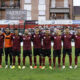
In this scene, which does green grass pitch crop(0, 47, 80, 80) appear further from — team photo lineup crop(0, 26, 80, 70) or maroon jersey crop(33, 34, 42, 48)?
maroon jersey crop(33, 34, 42, 48)

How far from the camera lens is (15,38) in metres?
15.2

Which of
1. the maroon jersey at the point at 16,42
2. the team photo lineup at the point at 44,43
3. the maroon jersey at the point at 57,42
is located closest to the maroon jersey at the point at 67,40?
the team photo lineup at the point at 44,43

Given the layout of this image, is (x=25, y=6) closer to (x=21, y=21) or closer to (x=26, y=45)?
(x=21, y=21)

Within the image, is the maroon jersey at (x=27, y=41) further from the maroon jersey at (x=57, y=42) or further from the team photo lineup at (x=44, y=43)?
the maroon jersey at (x=57, y=42)

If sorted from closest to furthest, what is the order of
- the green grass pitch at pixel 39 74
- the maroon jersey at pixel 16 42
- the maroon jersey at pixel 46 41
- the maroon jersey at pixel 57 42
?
1. the green grass pitch at pixel 39 74
2. the maroon jersey at pixel 57 42
3. the maroon jersey at pixel 46 41
4. the maroon jersey at pixel 16 42

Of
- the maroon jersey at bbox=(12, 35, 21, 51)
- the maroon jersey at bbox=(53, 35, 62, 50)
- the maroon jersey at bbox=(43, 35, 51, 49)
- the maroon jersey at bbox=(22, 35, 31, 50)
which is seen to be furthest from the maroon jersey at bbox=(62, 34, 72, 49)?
the maroon jersey at bbox=(12, 35, 21, 51)

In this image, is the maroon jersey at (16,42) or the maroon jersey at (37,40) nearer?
the maroon jersey at (37,40)

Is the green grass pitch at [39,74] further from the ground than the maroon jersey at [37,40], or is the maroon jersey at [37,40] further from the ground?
the maroon jersey at [37,40]

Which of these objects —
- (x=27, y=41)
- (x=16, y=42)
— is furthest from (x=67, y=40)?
(x=16, y=42)

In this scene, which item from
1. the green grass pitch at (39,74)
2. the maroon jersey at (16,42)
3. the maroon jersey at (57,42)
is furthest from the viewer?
the maroon jersey at (16,42)

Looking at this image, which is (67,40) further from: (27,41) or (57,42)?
(27,41)

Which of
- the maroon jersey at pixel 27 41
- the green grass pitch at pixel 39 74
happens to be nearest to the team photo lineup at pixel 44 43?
the maroon jersey at pixel 27 41

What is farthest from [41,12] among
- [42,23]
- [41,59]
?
[41,59]

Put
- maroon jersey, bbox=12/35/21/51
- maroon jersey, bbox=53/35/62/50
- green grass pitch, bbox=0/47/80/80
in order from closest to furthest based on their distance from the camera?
green grass pitch, bbox=0/47/80/80, maroon jersey, bbox=53/35/62/50, maroon jersey, bbox=12/35/21/51
